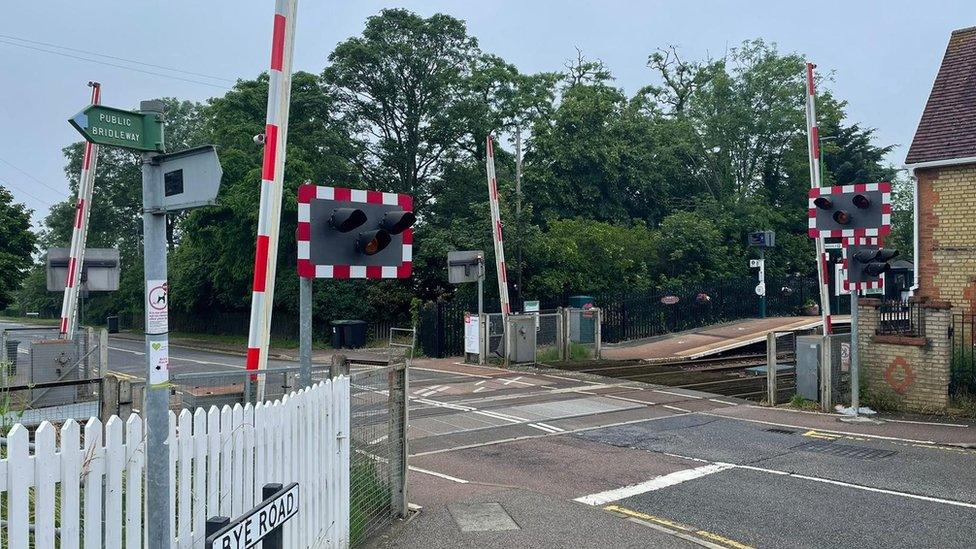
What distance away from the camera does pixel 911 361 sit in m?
14.4

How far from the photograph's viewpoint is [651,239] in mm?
36531

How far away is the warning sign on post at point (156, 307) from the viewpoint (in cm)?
355

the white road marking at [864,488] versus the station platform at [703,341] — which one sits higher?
the station platform at [703,341]

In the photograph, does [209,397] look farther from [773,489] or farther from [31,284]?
[31,284]

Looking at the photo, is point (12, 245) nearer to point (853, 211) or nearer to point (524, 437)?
point (524, 437)

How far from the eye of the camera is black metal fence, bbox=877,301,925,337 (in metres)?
14.7

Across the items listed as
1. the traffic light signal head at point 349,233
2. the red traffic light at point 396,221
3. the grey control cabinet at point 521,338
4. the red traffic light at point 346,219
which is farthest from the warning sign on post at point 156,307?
the grey control cabinet at point 521,338

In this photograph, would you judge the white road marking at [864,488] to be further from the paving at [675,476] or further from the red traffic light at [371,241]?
the red traffic light at [371,241]

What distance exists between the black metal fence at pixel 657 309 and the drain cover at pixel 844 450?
15.7 metres

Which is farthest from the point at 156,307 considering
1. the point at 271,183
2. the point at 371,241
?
the point at 271,183

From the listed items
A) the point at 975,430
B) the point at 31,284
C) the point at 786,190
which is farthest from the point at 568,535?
the point at 31,284

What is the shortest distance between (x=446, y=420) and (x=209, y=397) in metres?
7.70

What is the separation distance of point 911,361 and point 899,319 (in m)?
1.00

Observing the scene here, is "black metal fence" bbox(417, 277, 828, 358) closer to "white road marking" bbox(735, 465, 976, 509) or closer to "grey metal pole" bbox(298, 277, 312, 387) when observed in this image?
"white road marking" bbox(735, 465, 976, 509)
